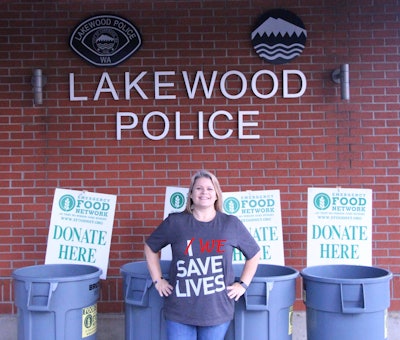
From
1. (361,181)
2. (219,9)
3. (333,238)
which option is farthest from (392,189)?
(219,9)

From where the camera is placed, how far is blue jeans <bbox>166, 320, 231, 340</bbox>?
386cm

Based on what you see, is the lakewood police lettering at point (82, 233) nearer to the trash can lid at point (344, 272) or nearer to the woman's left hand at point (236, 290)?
the woman's left hand at point (236, 290)

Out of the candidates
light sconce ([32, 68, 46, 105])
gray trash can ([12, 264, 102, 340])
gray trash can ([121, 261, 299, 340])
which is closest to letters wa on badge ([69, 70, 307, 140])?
light sconce ([32, 68, 46, 105])

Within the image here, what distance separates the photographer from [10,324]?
548cm

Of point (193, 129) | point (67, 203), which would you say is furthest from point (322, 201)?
point (67, 203)

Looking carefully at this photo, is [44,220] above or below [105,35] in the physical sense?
below

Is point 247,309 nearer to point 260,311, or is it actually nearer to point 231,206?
point 260,311

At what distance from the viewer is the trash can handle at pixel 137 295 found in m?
4.40

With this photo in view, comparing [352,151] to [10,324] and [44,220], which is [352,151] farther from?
[10,324]

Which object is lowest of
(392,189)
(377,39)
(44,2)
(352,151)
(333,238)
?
(333,238)

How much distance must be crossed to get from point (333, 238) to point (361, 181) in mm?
645

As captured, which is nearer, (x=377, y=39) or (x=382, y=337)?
(x=382, y=337)

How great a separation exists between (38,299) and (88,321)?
1.47ft

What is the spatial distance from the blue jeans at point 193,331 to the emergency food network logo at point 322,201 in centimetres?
183
